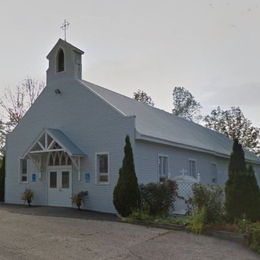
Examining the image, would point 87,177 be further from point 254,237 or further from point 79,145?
point 254,237

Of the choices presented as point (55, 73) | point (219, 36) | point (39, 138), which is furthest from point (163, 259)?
point (55, 73)

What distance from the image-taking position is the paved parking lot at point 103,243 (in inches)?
352

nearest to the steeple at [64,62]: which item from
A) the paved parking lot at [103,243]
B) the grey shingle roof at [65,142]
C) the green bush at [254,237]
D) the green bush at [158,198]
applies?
the grey shingle roof at [65,142]

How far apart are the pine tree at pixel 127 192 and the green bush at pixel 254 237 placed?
5371 mm

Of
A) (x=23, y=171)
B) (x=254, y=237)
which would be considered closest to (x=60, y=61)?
(x=23, y=171)

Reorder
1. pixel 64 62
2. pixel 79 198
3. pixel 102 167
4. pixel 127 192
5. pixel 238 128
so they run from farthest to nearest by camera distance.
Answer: pixel 238 128, pixel 64 62, pixel 102 167, pixel 79 198, pixel 127 192

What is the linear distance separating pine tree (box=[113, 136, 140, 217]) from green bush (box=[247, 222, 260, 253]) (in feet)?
17.6

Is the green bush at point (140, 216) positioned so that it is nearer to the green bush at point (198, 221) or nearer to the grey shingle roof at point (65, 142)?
the green bush at point (198, 221)

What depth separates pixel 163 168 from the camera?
20.1 m

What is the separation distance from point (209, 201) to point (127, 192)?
3.62 m

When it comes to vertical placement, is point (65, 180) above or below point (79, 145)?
below

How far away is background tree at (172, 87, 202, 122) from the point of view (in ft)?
177

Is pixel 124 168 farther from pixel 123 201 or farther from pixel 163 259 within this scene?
pixel 163 259

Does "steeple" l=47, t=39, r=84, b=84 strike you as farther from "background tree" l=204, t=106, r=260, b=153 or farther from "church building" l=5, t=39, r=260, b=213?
"background tree" l=204, t=106, r=260, b=153
